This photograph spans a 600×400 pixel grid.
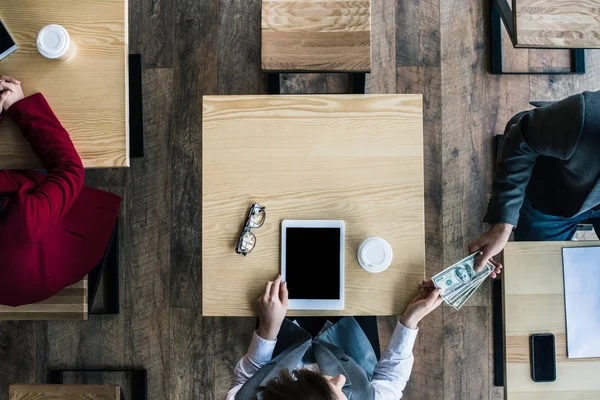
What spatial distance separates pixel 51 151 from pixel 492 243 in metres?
1.37

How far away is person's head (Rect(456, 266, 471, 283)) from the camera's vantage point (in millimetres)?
1482

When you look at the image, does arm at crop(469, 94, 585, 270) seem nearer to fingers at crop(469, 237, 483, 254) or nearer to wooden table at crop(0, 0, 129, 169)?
fingers at crop(469, 237, 483, 254)

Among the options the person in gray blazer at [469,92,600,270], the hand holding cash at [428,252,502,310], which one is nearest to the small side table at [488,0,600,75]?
the person in gray blazer at [469,92,600,270]

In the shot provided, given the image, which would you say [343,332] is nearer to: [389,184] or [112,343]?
[389,184]

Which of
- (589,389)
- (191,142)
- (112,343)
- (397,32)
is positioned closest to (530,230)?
(589,389)

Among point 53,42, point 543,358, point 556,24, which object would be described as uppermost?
point 556,24

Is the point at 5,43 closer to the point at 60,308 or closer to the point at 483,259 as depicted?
the point at 60,308

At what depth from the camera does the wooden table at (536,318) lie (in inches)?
58.4

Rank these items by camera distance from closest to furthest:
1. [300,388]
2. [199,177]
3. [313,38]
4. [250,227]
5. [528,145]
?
[300,388] → [528,145] → [250,227] → [313,38] → [199,177]

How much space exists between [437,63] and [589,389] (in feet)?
4.79

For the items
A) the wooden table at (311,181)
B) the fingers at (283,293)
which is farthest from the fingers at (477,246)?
the fingers at (283,293)

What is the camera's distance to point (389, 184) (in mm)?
1456

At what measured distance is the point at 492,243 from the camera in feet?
4.78

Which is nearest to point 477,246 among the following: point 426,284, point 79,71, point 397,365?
point 426,284
